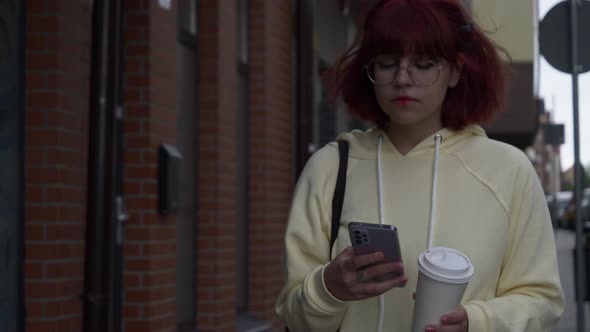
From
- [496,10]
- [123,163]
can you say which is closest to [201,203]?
[123,163]

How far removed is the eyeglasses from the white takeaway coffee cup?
450 millimetres

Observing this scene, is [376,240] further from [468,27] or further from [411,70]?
[468,27]

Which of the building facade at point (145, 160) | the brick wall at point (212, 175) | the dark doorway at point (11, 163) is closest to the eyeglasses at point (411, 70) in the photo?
the building facade at point (145, 160)

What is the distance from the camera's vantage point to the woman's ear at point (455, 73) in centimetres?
249

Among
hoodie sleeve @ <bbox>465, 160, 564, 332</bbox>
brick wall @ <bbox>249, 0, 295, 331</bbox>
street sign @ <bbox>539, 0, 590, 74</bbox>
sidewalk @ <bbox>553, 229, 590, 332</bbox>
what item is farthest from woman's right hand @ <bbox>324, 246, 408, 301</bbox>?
brick wall @ <bbox>249, 0, 295, 331</bbox>

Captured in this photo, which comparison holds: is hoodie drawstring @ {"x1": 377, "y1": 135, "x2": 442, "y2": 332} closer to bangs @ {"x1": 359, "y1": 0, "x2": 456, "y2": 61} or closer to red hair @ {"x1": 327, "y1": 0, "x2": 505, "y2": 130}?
red hair @ {"x1": 327, "y1": 0, "x2": 505, "y2": 130}

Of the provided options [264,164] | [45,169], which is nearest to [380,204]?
[45,169]

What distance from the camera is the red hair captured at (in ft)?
7.88

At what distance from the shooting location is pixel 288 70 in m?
9.56

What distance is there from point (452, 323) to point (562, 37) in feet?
17.1

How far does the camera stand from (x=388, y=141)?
2574mm

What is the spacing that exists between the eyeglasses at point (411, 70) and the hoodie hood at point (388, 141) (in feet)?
0.52

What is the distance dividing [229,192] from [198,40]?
115 centimetres

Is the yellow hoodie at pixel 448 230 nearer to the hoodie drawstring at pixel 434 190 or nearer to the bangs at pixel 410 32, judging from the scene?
the hoodie drawstring at pixel 434 190
